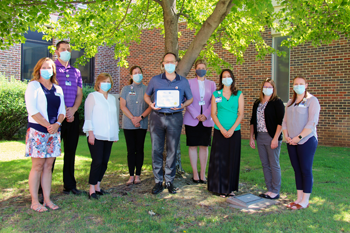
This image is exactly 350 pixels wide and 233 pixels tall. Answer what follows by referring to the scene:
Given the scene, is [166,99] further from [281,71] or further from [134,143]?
[281,71]

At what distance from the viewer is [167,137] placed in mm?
4508

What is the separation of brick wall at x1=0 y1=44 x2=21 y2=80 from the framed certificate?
1031 cm

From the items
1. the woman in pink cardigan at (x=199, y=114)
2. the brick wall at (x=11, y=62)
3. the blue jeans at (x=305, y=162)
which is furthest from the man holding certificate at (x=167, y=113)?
the brick wall at (x=11, y=62)

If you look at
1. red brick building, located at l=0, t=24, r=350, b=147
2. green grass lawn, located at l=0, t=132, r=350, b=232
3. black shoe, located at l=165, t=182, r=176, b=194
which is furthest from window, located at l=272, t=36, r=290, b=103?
black shoe, located at l=165, t=182, r=176, b=194

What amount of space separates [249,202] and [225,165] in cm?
72

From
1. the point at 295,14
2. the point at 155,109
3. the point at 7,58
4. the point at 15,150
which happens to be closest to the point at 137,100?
the point at 155,109

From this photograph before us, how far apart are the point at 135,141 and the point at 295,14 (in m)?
3.63

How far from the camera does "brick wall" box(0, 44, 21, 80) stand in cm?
1195

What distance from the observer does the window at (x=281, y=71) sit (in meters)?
10.9

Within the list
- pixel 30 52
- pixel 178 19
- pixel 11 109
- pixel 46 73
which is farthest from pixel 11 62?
pixel 46 73

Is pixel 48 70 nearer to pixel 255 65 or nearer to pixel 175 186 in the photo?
pixel 175 186

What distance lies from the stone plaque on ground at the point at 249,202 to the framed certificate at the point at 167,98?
1682 mm

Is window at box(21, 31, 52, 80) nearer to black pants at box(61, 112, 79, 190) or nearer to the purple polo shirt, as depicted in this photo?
the purple polo shirt

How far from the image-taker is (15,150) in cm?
855
